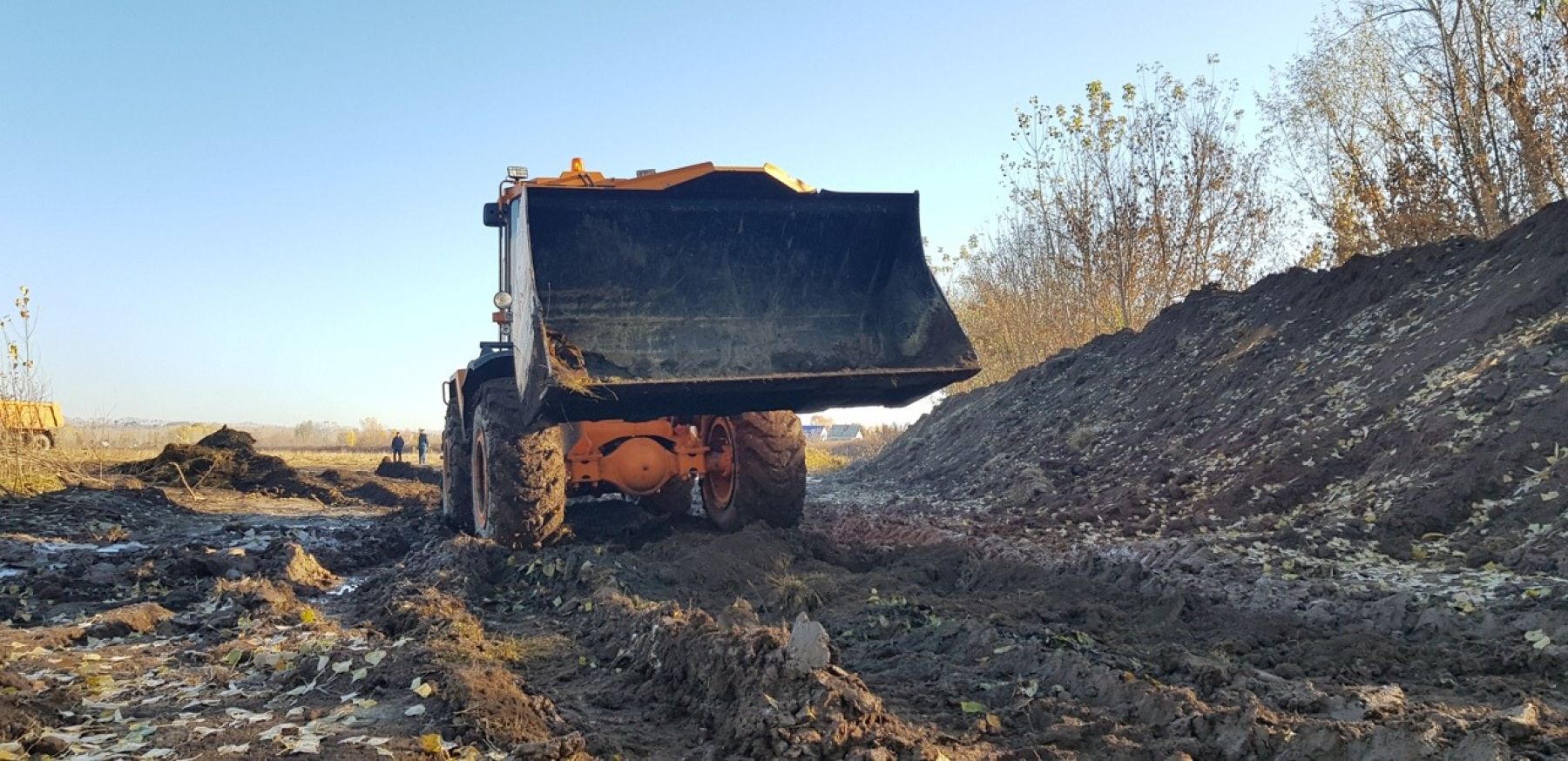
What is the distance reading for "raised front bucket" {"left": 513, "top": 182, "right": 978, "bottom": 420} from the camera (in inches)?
275

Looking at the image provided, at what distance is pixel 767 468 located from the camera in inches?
321

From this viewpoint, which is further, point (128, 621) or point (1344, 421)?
point (1344, 421)

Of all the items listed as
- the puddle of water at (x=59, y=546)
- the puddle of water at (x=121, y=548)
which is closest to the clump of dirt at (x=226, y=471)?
the puddle of water at (x=121, y=548)

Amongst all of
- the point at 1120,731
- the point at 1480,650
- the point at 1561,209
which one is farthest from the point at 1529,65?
the point at 1120,731

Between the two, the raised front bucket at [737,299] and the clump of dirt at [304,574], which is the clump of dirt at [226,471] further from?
the raised front bucket at [737,299]

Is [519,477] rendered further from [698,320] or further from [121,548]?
[121,548]

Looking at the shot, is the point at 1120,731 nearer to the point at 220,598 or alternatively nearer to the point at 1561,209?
the point at 220,598

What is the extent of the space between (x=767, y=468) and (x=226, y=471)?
42.9 ft

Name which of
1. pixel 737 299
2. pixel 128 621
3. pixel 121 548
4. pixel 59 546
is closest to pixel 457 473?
pixel 121 548

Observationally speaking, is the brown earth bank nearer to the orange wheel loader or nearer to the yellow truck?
the orange wheel loader

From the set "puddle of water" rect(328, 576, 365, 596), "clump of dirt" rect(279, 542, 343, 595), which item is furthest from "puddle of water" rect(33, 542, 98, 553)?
"puddle of water" rect(328, 576, 365, 596)

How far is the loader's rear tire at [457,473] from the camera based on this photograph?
9.42 meters

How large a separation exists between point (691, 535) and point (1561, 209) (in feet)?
27.9

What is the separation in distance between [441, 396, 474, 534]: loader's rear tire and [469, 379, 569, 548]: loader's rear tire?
173 cm
